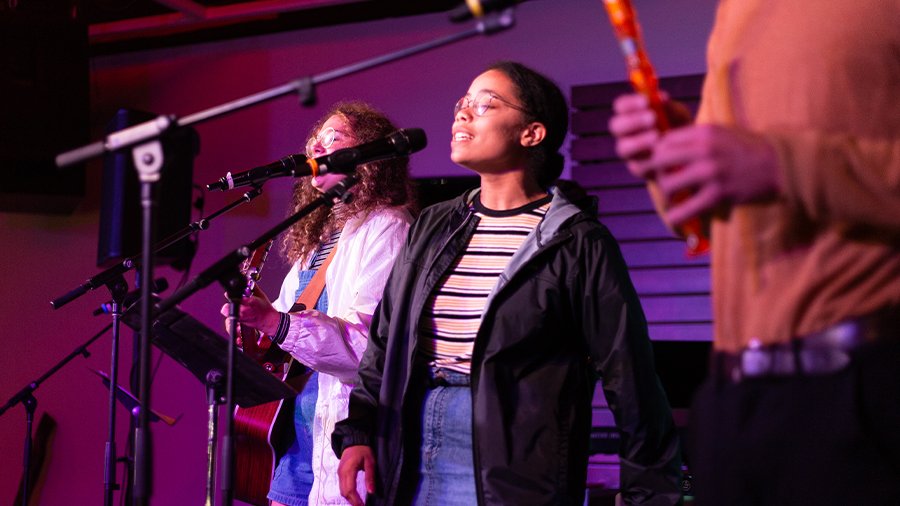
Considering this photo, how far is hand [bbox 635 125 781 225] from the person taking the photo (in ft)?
3.72

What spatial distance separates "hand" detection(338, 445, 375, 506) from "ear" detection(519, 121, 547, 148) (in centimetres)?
100

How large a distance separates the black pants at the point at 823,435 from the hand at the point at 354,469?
132 centimetres

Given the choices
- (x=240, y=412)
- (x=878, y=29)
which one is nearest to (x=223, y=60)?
(x=240, y=412)

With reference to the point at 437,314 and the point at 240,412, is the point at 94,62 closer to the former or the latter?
the point at 240,412

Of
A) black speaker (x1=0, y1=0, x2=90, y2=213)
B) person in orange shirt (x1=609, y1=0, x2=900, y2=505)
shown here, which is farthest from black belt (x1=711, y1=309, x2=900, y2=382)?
black speaker (x1=0, y1=0, x2=90, y2=213)

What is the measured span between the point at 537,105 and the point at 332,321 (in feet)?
3.05

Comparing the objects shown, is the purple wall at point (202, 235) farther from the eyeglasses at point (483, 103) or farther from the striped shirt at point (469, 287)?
the striped shirt at point (469, 287)

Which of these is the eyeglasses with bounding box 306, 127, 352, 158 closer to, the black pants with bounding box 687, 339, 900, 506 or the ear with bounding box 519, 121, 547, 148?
the ear with bounding box 519, 121, 547, 148

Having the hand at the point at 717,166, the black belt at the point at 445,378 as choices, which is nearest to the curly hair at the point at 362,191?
the black belt at the point at 445,378

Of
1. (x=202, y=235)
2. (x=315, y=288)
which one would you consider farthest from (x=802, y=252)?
(x=202, y=235)

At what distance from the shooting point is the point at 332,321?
291 centimetres

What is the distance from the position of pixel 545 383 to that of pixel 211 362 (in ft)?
2.89

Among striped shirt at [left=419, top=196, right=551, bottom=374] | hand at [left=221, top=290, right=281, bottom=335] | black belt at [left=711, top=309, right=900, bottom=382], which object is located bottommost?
hand at [left=221, top=290, right=281, bottom=335]

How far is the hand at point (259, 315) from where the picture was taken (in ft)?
9.14
